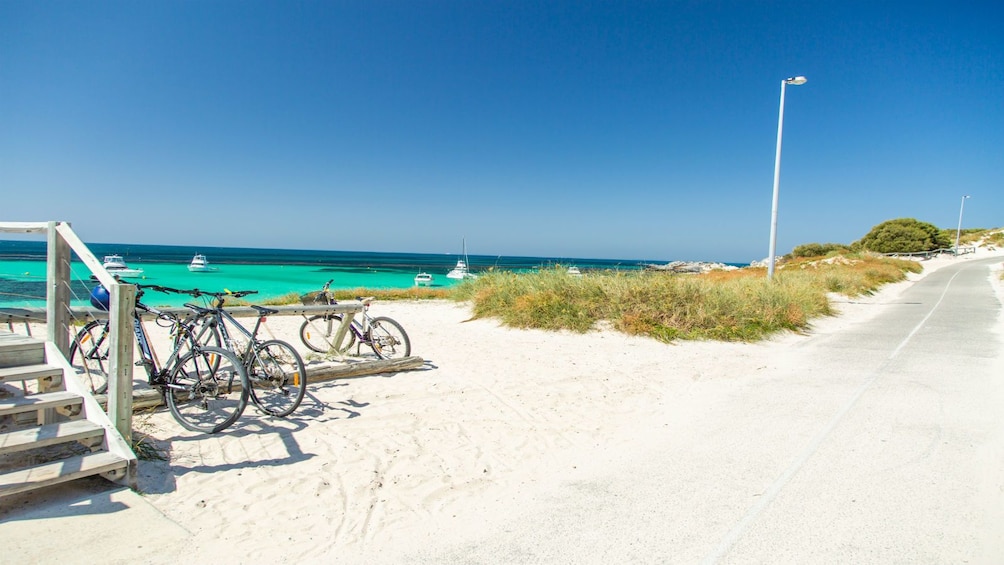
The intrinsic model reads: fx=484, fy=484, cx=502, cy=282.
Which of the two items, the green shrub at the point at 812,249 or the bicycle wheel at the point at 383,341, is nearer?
the bicycle wheel at the point at 383,341

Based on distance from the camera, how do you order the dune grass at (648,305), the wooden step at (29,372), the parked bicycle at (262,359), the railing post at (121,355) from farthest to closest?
the dune grass at (648,305), the parked bicycle at (262,359), the wooden step at (29,372), the railing post at (121,355)

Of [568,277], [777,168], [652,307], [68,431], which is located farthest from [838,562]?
[777,168]

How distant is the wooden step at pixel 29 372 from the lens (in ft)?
11.9

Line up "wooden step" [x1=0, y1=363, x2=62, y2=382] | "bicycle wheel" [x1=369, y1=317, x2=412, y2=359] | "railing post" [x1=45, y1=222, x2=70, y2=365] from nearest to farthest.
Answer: "wooden step" [x1=0, y1=363, x2=62, y2=382], "railing post" [x1=45, y1=222, x2=70, y2=365], "bicycle wheel" [x1=369, y1=317, x2=412, y2=359]

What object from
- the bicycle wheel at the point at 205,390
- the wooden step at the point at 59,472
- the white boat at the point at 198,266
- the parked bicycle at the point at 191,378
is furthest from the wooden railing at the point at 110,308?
the white boat at the point at 198,266

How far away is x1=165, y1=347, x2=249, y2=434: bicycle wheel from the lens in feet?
14.2

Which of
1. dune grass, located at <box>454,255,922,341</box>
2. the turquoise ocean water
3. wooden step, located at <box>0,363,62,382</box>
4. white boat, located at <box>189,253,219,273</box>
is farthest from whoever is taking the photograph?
white boat, located at <box>189,253,219,273</box>

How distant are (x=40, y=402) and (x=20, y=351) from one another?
2.56 feet

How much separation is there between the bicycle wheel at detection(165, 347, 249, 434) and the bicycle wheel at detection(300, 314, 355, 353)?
2.32m

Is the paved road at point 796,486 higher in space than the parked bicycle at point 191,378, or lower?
lower

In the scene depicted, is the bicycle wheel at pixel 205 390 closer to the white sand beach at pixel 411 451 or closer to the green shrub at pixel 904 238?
the white sand beach at pixel 411 451

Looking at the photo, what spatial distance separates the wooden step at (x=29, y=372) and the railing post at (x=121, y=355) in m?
0.78

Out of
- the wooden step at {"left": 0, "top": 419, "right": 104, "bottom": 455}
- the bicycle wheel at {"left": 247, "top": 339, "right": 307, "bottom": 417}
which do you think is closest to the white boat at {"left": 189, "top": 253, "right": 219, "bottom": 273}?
the bicycle wheel at {"left": 247, "top": 339, "right": 307, "bottom": 417}

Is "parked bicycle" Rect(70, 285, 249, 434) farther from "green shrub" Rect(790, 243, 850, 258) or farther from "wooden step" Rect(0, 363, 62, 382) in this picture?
"green shrub" Rect(790, 243, 850, 258)
